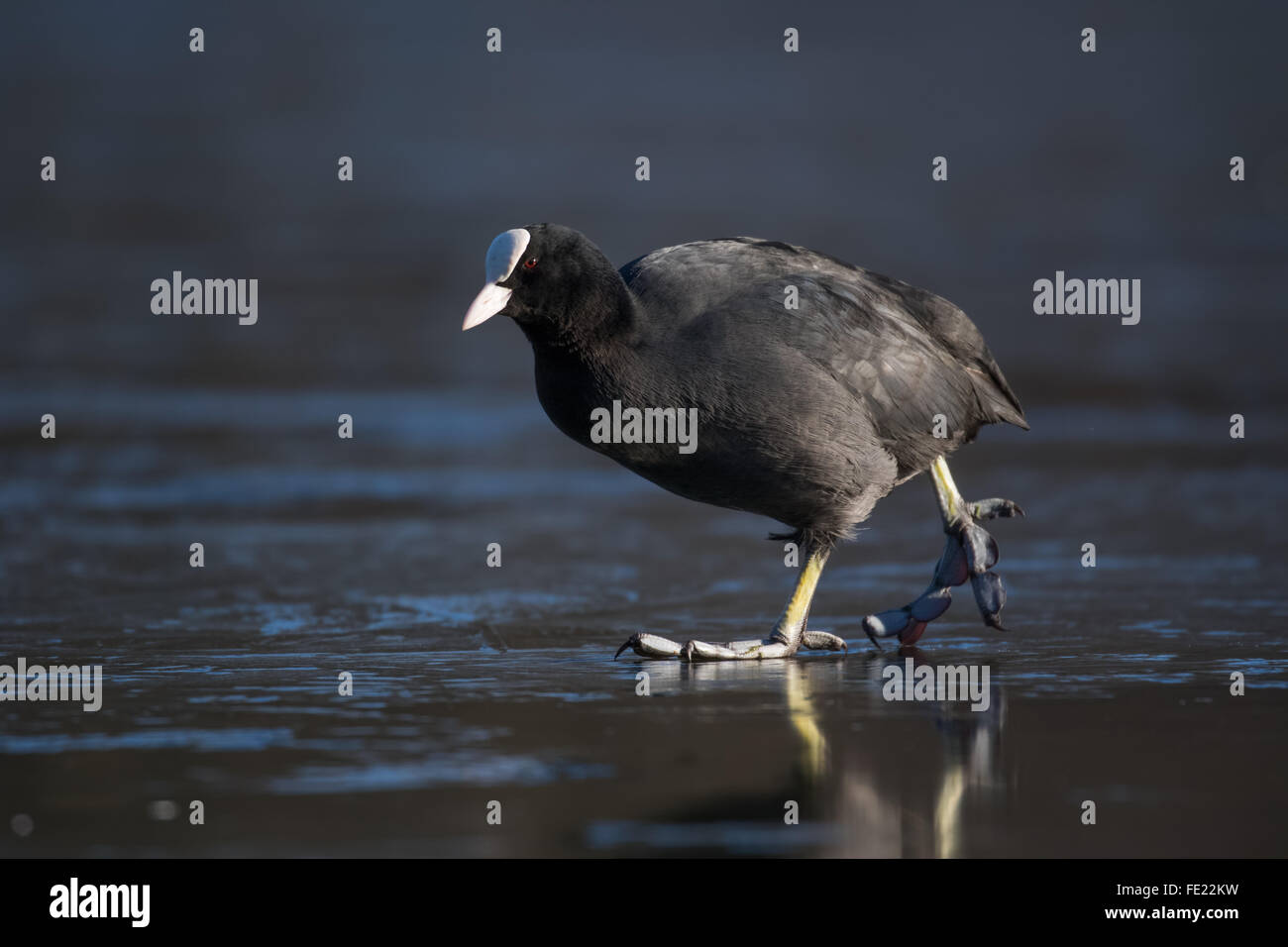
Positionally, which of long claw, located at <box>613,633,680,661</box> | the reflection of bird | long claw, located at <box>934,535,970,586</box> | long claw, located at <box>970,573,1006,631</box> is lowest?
long claw, located at <box>613,633,680,661</box>

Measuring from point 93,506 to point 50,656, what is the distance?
511 centimetres

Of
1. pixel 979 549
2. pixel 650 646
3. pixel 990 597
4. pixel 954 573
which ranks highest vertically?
pixel 979 549

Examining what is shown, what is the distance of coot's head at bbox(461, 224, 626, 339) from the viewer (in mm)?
7031

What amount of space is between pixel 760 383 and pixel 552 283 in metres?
0.98

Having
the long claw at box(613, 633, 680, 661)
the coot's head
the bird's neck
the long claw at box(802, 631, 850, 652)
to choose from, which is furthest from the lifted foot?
the coot's head

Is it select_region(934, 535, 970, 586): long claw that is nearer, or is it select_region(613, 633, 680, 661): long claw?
select_region(613, 633, 680, 661): long claw

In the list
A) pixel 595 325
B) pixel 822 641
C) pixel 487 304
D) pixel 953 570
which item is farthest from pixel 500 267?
pixel 953 570

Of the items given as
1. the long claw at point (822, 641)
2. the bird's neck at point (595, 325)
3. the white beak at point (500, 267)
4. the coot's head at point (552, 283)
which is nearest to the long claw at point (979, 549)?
the long claw at point (822, 641)

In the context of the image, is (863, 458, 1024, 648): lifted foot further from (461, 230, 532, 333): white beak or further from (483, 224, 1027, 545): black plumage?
(461, 230, 532, 333): white beak

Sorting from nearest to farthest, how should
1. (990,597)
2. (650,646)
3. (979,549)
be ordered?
(650,646), (990,597), (979,549)

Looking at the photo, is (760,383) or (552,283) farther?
(760,383)

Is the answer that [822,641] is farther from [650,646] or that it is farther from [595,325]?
[595,325]

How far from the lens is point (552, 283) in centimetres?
708

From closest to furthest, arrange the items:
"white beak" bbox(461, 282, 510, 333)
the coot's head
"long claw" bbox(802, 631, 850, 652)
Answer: "white beak" bbox(461, 282, 510, 333) → the coot's head → "long claw" bbox(802, 631, 850, 652)
